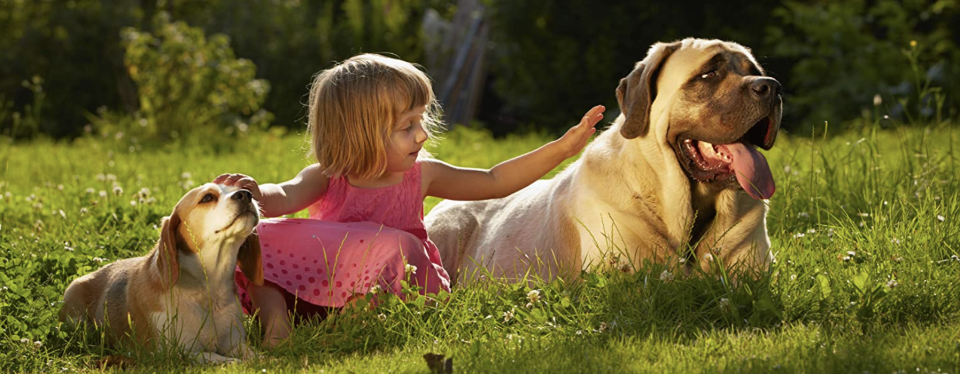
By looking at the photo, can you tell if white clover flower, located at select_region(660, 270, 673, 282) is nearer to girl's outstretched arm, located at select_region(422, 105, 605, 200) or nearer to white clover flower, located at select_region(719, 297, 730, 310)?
white clover flower, located at select_region(719, 297, 730, 310)

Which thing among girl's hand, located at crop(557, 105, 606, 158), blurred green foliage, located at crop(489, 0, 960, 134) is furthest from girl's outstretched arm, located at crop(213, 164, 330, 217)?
blurred green foliage, located at crop(489, 0, 960, 134)

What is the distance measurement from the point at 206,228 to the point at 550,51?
9.93m

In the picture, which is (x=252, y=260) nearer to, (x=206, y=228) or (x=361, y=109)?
(x=206, y=228)

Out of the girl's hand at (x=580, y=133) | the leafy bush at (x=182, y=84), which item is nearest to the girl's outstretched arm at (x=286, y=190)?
the girl's hand at (x=580, y=133)

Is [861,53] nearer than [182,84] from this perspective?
No

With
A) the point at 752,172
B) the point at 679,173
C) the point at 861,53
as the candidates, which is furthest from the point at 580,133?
the point at 861,53

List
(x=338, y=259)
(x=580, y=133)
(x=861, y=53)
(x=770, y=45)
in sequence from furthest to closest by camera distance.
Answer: (x=770, y=45)
(x=861, y=53)
(x=580, y=133)
(x=338, y=259)

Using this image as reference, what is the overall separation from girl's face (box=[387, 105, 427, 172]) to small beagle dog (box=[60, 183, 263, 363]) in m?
0.72

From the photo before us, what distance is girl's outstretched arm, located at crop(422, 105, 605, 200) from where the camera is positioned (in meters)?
4.54

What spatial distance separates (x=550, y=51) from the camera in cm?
1321

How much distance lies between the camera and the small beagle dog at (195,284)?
362 cm

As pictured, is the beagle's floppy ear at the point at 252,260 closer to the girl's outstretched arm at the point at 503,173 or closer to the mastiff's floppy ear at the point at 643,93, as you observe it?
the girl's outstretched arm at the point at 503,173

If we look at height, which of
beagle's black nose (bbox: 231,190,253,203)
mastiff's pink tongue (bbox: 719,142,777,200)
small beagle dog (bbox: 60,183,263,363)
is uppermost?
mastiff's pink tongue (bbox: 719,142,777,200)

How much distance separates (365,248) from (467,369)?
1.00m
